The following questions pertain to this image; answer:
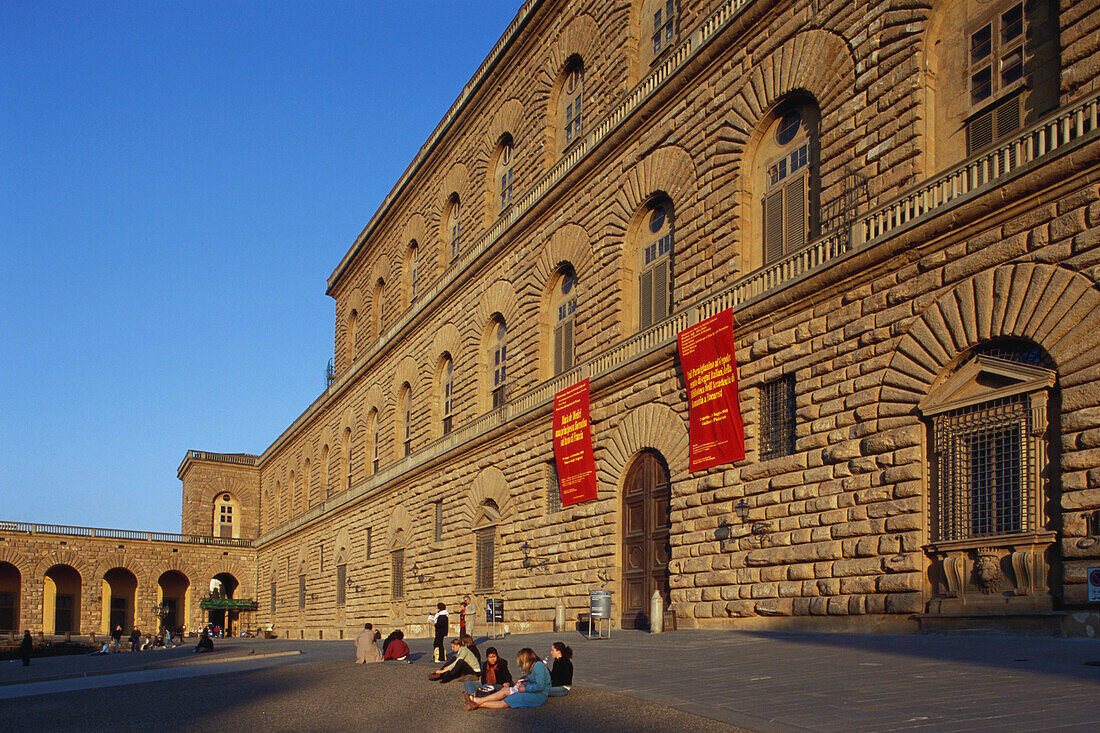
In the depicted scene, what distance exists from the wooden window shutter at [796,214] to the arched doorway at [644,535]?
492 centimetres

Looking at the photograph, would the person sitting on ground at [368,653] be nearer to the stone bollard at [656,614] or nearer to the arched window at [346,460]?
the stone bollard at [656,614]

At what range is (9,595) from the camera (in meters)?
A: 54.4

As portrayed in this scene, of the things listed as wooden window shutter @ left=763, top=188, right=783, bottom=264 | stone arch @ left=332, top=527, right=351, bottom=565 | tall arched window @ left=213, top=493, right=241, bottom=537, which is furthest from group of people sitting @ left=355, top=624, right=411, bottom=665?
tall arched window @ left=213, top=493, right=241, bottom=537

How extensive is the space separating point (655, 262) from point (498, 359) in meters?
8.25

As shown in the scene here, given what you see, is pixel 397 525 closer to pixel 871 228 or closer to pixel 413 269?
pixel 413 269

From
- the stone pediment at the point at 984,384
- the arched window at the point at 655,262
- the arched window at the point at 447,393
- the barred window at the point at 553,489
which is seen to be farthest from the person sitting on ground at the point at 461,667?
the arched window at the point at 447,393

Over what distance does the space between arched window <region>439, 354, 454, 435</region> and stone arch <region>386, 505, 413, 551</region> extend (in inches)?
125

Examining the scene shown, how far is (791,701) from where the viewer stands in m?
8.73

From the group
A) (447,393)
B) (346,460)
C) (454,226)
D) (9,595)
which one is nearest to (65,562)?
(9,595)

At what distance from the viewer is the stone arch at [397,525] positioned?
3272cm

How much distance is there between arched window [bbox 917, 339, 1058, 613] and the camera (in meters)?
11.6

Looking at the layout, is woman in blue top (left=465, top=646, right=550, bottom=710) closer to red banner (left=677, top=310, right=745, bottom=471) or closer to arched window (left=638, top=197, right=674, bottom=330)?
red banner (left=677, top=310, right=745, bottom=471)

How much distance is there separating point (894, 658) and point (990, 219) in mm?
5395

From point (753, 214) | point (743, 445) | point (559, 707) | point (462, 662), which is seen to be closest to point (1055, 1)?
point (753, 214)
